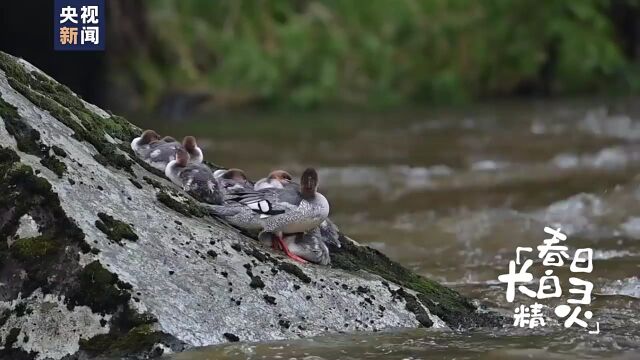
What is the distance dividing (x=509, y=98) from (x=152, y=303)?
Answer: 2643cm

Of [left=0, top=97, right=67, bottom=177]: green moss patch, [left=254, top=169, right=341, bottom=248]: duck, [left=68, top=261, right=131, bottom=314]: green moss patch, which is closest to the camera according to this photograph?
[left=68, top=261, right=131, bottom=314]: green moss patch

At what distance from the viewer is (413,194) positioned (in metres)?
14.7

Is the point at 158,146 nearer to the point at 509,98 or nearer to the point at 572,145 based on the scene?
the point at 572,145

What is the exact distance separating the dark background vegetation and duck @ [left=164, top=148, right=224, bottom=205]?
935 inches

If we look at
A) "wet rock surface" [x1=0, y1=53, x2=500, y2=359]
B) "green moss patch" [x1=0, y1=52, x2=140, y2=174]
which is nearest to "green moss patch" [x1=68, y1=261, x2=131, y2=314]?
"wet rock surface" [x1=0, y1=53, x2=500, y2=359]

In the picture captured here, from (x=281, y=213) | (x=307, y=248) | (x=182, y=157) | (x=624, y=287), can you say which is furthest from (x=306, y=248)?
(x=624, y=287)

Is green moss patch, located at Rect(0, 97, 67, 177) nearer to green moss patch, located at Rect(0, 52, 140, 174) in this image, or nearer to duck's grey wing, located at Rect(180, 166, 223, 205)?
green moss patch, located at Rect(0, 52, 140, 174)

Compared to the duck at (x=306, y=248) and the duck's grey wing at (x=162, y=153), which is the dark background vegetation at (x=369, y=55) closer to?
the duck's grey wing at (x=162, y=153)

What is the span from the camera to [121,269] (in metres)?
5.48

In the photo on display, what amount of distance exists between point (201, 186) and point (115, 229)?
0.98 meters

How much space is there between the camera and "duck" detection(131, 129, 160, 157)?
6.78m

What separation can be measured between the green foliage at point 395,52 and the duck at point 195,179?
78.3 ft

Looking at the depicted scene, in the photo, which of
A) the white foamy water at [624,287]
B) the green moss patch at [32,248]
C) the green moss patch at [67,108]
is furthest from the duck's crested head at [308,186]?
the white foamy water at [624,287]

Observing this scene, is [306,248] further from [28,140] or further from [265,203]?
[28,140]
